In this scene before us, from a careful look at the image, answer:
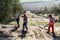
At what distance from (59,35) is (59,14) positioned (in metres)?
27.2

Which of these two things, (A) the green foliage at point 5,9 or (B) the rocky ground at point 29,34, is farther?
(A) the green foliage at point 5,9

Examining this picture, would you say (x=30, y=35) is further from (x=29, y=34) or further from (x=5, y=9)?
(x=5, y=9)

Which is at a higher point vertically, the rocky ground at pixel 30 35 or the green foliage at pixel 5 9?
the green foliage at pixel 5 9

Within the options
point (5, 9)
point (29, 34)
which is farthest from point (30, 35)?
point (5, 9)

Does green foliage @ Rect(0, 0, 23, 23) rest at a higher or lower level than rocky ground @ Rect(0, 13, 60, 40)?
higher

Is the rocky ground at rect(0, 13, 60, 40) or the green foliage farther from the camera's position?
the green foliage

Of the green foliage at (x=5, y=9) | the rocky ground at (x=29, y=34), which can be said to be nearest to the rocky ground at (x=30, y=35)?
the rocky ground at (x=29, y=34)

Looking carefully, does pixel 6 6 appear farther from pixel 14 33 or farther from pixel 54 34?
pixel 54 34

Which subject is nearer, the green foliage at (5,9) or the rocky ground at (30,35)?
the rocky ground at (30,35)

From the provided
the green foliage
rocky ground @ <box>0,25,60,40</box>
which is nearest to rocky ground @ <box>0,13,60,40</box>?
rocky ground @ <box>0,25,60,40</box>

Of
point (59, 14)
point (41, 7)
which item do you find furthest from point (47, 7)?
point (59, 14)

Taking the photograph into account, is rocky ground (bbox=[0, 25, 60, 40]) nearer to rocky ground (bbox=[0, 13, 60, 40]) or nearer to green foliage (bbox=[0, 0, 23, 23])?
rocky ground (bbox=[0, 13, 60, 40])

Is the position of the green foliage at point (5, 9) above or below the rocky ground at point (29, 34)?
above

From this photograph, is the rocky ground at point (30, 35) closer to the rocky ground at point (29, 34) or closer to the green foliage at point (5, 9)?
the rocky ground at point (29, 34)
